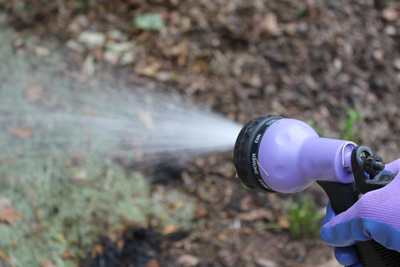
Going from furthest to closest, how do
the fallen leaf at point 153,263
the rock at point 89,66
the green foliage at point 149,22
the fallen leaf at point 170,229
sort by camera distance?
1. the green foliage at point 149,22
2. the rock at point 89,66
3. the fallen leaf at point 170,229
4. the fallen leaf at point 153,263

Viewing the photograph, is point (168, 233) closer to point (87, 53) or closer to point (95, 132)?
point (95, 132)

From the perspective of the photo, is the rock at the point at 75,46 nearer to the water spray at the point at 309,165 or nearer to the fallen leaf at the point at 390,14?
the water spray at the point at 309,165

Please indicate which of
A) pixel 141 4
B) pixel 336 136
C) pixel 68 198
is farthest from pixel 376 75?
pixel 68 198

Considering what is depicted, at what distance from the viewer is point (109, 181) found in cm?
208

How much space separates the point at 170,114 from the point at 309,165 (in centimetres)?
138

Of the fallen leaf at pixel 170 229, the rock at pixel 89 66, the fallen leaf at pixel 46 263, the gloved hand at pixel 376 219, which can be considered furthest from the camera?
the rock at pixel 89 66

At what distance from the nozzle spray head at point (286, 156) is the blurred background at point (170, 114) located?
693mm

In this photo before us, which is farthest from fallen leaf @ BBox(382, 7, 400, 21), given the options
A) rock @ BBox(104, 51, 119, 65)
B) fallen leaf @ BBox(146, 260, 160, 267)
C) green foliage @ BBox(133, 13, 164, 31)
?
fallen leaf @ BBox(146, 260, 160, 267)

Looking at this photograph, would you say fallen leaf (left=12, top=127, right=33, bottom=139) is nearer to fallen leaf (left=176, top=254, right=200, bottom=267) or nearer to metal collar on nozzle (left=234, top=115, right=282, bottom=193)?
fallen leaf (left=176, top=254, right=200, bottom=267)

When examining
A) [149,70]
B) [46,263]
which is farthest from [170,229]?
[149,70]

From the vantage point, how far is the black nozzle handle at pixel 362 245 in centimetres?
120

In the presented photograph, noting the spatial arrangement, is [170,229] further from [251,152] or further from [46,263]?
[251,152]

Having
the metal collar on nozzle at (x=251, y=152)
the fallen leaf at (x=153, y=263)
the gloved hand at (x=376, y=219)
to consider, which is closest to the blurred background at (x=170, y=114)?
the fallen leaf at (x=153, y=263)

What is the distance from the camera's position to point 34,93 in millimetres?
2287
